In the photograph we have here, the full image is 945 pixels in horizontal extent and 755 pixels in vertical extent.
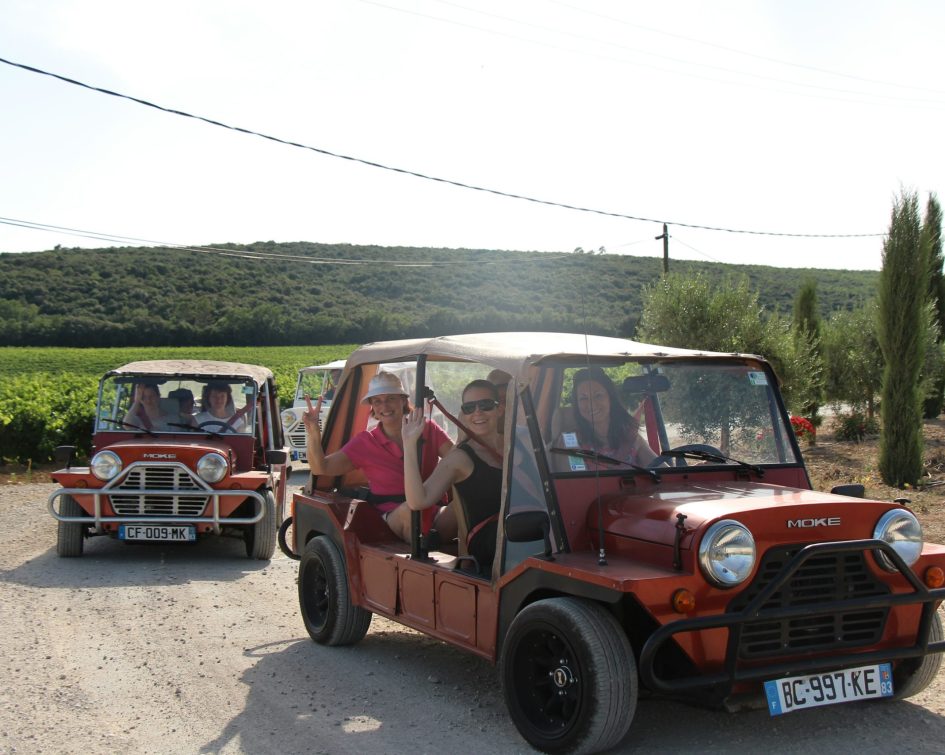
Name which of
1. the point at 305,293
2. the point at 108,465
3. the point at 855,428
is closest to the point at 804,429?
the point at 855,428

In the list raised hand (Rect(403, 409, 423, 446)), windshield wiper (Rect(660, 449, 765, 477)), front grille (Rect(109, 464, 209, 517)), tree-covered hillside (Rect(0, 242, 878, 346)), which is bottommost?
front grille (Rect(109, 464, 209, 517))

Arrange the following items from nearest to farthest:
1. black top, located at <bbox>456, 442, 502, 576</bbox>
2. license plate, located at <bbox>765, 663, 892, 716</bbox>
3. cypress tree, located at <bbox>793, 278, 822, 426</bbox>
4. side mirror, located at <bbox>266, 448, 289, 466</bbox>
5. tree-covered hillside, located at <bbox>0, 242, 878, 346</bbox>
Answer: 1. license plate, located at <bbox>765, 663, 892, 716</bbox>
2. black top, located at <bbox>456, 442, 502, 576</bbox>
3. side mirror, located at <bbox>266, 448, 289, 466</bbox>
4. cypress tree, located at <bbox>793, 278, 822, 426</bbox>
5. tree-covered hillside, located at <bbox>0, 242, 878, 346</bbox>

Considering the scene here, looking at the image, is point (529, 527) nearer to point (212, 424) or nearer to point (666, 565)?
point (666, 565)

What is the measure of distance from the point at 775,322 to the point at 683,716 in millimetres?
19739

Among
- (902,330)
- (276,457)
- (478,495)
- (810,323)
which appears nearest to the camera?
(478,495)

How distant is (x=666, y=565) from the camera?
4602 mm

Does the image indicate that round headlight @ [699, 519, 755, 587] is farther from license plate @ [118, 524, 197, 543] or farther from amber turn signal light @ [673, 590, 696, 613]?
license plate @ [118, 524, 197, 543]

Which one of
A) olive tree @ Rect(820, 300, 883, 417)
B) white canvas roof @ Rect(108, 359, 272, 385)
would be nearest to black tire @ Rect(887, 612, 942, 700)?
white canvas roof @ Rect(108, 359, 272, 385)

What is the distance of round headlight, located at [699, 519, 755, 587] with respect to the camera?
4430mm

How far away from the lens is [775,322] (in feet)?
78.8

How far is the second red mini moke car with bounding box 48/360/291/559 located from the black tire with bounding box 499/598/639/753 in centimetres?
598

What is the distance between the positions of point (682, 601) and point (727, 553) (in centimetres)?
30

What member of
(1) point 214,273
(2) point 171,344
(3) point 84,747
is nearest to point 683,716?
(3) point 84,747

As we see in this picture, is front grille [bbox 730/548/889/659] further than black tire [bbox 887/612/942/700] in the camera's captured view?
No
